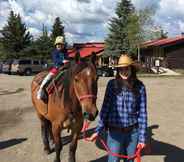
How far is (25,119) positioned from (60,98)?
19.3ft

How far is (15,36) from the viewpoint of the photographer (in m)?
67.4

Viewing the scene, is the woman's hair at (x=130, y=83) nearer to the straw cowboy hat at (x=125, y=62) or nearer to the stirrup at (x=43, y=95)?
the straw cowboy hat at (x=125, y=62)

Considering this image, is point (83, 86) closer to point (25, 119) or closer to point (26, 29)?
point (25, 119)

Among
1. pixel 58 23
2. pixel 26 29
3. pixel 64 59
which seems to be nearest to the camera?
pixel 64 59

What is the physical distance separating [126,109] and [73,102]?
1.61m

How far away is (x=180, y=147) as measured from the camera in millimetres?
8734

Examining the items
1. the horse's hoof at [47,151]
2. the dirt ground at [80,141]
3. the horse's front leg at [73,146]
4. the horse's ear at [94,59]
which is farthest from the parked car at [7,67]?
the horse's ear at [94,59]

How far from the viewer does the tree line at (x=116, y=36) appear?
52.5 metres

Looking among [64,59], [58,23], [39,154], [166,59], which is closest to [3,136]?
[39,154]

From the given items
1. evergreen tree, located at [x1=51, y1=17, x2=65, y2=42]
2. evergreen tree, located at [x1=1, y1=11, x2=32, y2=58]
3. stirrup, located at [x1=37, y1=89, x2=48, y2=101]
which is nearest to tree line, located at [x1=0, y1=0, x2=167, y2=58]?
evergreen tree, located at [x1=1, y1=11, x2=32, y2=58]

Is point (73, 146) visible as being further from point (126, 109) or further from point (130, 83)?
point (130, 83)

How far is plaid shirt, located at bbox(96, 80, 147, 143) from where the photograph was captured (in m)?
4.94

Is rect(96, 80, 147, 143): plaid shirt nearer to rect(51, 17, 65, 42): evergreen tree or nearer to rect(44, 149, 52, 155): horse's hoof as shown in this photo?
rect(44, 149, 52, 155): horse's hoof

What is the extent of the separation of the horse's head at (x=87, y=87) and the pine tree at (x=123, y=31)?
46.7 meters
